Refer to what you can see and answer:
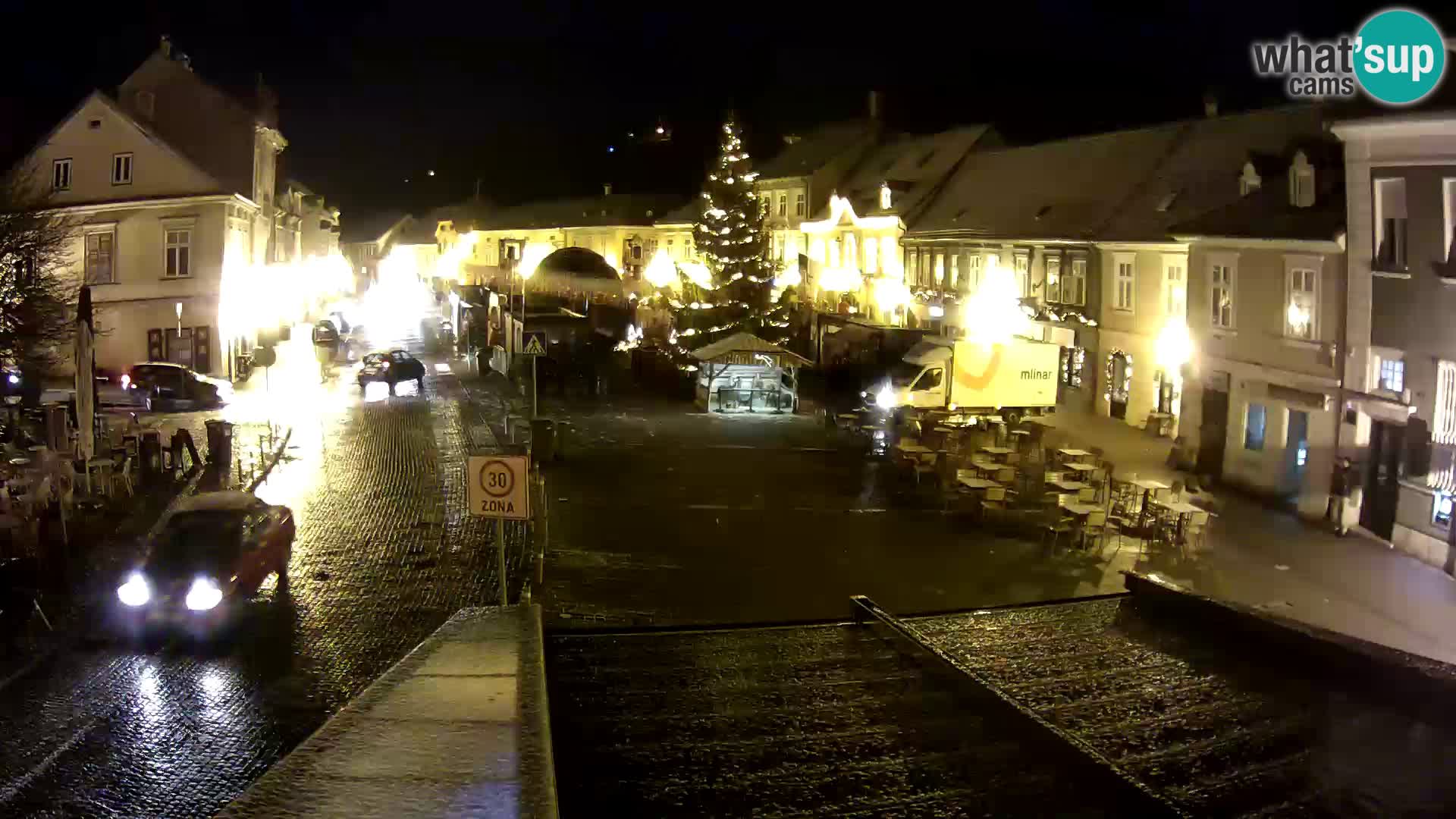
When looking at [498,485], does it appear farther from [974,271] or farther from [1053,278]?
[974,271]

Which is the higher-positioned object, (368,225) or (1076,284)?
(368,225)

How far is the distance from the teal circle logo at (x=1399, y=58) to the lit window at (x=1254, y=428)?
715 centimetres

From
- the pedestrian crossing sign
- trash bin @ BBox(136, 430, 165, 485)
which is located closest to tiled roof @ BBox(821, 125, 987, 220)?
the pedestrian crossing sign

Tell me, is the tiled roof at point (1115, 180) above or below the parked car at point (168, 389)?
above

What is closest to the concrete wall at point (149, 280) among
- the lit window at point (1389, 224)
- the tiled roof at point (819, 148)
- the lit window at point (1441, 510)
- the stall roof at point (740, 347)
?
the stall roof at point (740, 347)

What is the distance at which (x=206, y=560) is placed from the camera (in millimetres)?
14398

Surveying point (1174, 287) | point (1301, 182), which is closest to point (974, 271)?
point (1174, 287)

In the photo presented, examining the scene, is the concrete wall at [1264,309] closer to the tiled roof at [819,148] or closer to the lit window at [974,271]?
the lit window at [974,271]

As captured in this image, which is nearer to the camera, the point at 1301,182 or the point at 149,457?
the point at 1301,182

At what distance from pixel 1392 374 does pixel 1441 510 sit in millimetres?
2861

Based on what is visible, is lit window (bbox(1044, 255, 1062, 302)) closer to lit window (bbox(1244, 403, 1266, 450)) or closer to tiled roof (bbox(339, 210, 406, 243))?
lit window (bbox(1244, 403, 1266, 450))

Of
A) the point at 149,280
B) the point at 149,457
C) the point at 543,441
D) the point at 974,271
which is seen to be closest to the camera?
the point at 149,457

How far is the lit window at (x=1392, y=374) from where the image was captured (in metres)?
20.0

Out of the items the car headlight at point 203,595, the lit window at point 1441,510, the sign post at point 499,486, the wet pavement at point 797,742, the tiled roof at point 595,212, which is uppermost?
the tiled roof at point 595,212
